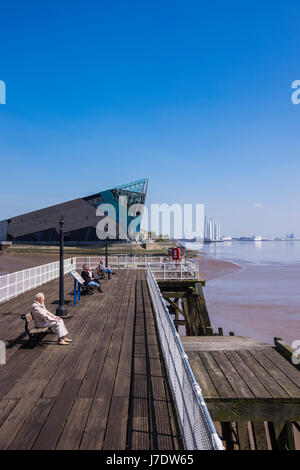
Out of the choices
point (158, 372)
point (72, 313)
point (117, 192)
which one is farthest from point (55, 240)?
point (158, 372)

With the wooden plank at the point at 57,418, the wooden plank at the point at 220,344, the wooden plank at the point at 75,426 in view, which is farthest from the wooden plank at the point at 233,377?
the wooden plank at the point at 57,418

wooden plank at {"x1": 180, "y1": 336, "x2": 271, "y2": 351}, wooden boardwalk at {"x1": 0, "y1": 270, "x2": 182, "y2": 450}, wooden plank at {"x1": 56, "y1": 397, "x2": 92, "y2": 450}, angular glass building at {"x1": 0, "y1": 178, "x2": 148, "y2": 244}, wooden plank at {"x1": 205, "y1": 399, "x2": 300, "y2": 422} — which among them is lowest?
wooden plank at {"x1": 205, "y1": 399, "x2": 300, "y2": 422}

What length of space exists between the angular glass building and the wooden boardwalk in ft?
217

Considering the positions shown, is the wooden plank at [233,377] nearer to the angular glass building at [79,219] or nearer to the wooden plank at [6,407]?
the wooden plank at [6,407]

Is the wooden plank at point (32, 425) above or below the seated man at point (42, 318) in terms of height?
below

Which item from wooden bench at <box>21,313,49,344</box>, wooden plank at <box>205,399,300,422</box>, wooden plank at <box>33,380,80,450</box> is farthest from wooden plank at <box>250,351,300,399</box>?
wooden bench at <box>21,313,49,344</box>

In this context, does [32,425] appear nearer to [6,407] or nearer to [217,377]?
[6,407]

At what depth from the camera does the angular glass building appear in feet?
239

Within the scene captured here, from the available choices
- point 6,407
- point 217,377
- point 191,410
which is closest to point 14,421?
point 6,407

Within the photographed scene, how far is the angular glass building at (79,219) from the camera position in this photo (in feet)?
239

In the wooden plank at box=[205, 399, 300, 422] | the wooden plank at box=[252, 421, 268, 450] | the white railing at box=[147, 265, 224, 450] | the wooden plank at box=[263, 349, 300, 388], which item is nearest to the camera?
the white railing at box=[147, 265, 224, 450]

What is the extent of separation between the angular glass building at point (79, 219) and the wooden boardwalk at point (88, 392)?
66252mm

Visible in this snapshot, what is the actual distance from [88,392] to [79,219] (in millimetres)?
71211

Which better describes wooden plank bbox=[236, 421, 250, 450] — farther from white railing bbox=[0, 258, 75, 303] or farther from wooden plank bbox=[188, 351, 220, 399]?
white railing bbox=[0, 258, 75, 303]
